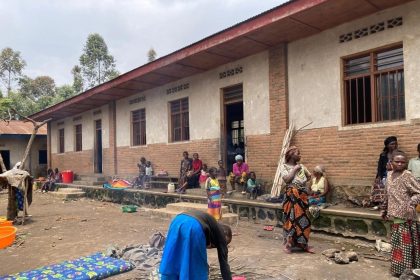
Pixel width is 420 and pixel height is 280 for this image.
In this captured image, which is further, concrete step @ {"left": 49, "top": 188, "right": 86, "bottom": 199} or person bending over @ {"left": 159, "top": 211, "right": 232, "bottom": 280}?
concrete step @ {"left": 49, "top": 188, "right": 86, "bottom": 199}

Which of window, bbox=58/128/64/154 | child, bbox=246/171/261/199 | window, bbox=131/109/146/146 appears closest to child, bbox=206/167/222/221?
child, bbox=246/171/261/199

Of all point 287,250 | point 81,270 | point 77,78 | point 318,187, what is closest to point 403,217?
point 287,250

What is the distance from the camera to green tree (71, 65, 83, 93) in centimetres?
3481

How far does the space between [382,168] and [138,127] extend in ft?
34.1

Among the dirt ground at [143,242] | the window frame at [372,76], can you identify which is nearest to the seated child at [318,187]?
the dirt ground at [143,242]

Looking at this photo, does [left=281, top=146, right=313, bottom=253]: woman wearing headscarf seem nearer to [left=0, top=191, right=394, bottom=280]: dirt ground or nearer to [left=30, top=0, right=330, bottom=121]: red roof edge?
[left=0, top=191, right=394, bottom=280]: dirt ground

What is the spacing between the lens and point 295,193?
6102 millimetres

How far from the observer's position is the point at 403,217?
15.6ft

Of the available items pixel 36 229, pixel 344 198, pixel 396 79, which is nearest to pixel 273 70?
pixel 396 79

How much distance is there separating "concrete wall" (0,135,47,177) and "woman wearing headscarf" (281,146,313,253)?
22940mm

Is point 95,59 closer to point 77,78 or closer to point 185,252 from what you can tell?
point 77,78

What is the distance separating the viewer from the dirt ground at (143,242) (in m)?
5.30

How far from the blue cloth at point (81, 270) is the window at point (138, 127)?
30.7 feet

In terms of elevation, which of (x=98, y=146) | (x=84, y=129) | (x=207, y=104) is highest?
(x=207, y=104)
